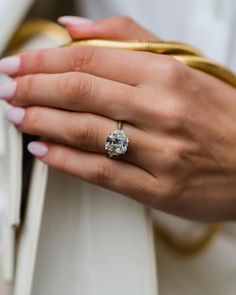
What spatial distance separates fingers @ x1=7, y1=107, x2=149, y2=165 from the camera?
0.49m

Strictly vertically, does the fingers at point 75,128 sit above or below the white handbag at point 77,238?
above

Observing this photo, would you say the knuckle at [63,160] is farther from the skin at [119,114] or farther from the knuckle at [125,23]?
the knuckle at [125,23]

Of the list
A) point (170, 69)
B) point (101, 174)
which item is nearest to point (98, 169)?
point (101, 174)

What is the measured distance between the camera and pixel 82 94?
485 millimetres

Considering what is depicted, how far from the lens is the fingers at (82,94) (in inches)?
19.1

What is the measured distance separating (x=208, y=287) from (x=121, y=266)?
173 mm

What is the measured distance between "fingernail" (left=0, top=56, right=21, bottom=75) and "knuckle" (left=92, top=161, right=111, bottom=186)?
0.12m

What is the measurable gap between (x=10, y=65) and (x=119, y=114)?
0.38 feet

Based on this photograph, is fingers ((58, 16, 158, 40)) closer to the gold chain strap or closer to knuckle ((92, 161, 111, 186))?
the gold chain strap

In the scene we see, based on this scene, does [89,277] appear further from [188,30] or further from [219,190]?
[188,30]

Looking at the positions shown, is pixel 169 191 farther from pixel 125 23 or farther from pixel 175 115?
pixel 125 23

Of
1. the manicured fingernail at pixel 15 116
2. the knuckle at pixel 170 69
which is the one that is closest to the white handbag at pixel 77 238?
the manicured fingernail at pixel 15 116

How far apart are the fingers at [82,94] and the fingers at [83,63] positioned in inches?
0.5

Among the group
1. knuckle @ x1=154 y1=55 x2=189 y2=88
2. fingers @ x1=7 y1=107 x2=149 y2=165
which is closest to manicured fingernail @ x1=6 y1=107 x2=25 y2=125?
fingers @ x1=7 y1=107 x2=149 y2=165
